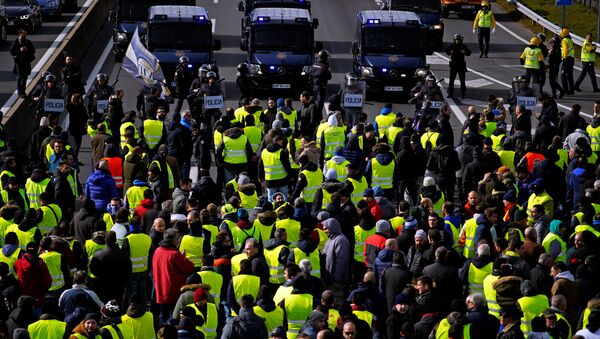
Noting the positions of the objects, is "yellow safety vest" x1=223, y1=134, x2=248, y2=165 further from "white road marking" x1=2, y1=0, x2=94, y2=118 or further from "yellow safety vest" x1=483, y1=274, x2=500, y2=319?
"white road marking" x1=2, y1=0, x2=94, y2=118

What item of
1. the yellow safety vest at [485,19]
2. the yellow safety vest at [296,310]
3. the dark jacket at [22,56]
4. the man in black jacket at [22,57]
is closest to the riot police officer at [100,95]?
the man in black jacket at [22,57]

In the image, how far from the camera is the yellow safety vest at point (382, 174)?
22.8 m

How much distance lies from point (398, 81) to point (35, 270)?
18.7m

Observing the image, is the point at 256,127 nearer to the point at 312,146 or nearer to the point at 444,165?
the point at 312,146

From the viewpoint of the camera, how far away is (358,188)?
21.8 m

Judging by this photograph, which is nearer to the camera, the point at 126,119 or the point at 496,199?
the point at 496,199

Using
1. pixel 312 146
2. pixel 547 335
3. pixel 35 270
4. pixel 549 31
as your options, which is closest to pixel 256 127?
pixel 312 146

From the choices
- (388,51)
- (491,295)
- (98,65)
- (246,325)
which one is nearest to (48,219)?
(246,325)

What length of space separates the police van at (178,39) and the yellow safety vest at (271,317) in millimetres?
19755

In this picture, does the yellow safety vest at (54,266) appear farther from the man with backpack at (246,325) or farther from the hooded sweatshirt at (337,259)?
the hooded sweatshirt at (337,259)

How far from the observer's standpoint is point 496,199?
792 inches

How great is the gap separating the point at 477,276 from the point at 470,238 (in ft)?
5.90

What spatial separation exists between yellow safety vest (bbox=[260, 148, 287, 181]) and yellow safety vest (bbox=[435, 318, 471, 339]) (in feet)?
25.9

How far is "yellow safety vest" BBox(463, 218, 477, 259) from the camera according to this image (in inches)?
768
